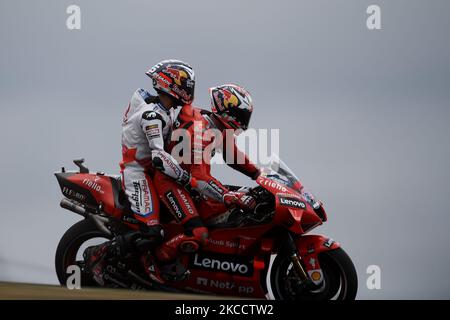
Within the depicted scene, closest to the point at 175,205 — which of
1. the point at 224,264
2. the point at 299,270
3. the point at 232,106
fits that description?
the point at 224,264

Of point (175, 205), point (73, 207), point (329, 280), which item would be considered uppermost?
point (175, 205)

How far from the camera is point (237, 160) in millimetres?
10672

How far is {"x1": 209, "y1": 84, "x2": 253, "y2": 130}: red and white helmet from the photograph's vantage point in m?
10.0

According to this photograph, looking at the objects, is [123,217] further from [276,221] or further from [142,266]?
[276,221]

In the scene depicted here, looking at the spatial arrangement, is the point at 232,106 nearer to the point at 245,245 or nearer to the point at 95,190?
the point at 245,245

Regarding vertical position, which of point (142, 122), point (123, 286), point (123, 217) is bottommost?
point (123, 286)

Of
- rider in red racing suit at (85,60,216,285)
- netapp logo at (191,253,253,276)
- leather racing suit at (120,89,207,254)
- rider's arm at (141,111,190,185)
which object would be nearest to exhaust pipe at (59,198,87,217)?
rider in red racing suit at (85,60,216,285)

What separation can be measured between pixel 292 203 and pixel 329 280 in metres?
0.95

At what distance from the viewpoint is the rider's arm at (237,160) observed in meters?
10.5

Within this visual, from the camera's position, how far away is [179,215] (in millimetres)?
9945

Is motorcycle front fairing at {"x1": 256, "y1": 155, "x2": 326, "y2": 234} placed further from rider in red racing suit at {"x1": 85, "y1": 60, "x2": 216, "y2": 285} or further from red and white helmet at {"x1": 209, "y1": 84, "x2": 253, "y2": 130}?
rider in red racing suit at {"x1": 85, "y1": 60, "x2": 216, "y2": 285}

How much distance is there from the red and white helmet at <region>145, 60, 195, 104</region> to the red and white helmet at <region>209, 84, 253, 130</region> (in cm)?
29

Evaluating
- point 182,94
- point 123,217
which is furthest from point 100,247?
point 182,94

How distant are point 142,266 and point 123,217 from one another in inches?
23.7
